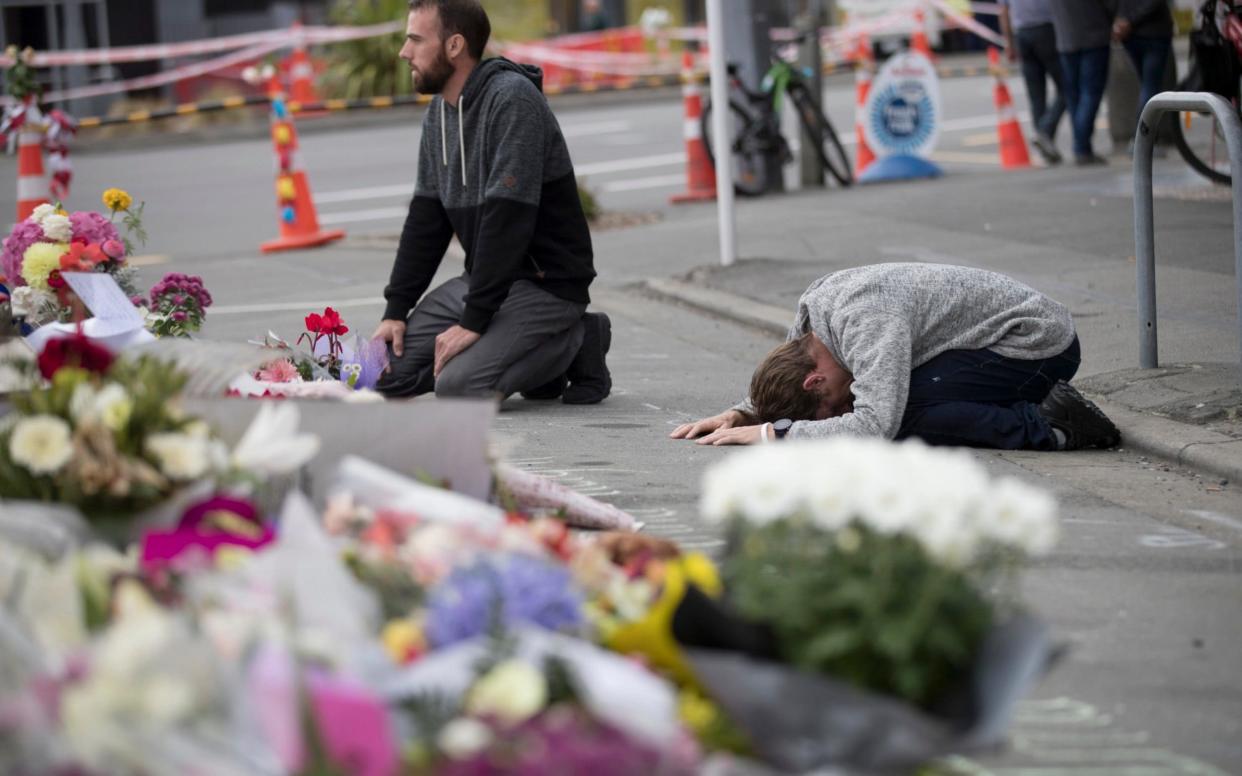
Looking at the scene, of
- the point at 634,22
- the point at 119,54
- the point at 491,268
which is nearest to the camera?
the point at 491,268

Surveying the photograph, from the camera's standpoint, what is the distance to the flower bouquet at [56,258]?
220 inches

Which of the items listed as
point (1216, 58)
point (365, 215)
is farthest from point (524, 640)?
point (365, 215)

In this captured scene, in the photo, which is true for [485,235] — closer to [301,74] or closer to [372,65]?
[301,74]

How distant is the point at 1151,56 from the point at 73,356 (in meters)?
11.4

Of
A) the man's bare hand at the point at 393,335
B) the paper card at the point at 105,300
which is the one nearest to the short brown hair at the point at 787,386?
the man's bare hand at the point at 393,335

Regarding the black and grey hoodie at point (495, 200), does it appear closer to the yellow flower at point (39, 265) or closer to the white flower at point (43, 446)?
the yellow flower at point (39, 265)

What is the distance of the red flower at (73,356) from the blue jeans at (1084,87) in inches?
457

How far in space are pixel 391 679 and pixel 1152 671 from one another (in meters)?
1.92

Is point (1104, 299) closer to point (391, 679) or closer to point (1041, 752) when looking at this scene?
point (1041, 752)

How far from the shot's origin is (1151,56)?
1347 centimetres

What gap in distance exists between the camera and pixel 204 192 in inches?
709

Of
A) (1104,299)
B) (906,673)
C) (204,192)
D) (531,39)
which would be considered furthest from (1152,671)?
(531,39)

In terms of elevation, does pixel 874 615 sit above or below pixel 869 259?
above

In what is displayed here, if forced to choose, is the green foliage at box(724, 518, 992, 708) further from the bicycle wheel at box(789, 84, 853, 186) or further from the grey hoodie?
the bicycle wheel at box(789, 84, 853, 186)
